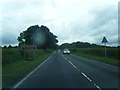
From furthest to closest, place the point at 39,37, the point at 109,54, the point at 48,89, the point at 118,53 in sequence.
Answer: the point at 39,37 → the point at 109,54 → the point at 118,53 → the point at 48,89

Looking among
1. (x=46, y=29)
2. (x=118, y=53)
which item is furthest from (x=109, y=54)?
(x=46, y=29)

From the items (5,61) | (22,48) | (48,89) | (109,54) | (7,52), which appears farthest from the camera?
(109,54)

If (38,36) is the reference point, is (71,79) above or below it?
below

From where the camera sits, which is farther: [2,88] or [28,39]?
[28,39]

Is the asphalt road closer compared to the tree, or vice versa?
the asphalt road

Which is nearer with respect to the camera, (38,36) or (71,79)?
(71,79)

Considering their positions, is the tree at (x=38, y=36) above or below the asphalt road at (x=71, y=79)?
above

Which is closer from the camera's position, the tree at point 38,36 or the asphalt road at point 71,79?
the asphalt road at point 71,79

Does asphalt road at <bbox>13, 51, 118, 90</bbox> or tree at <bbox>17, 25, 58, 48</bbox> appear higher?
tree at <bbox>17, 25, 58, 48</bbox>

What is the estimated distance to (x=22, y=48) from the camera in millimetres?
37281

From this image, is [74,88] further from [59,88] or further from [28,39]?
[28,39]

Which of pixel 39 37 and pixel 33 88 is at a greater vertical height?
pixel 39 37

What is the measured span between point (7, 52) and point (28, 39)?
63.7 metres

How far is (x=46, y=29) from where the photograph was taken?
98.1 m
